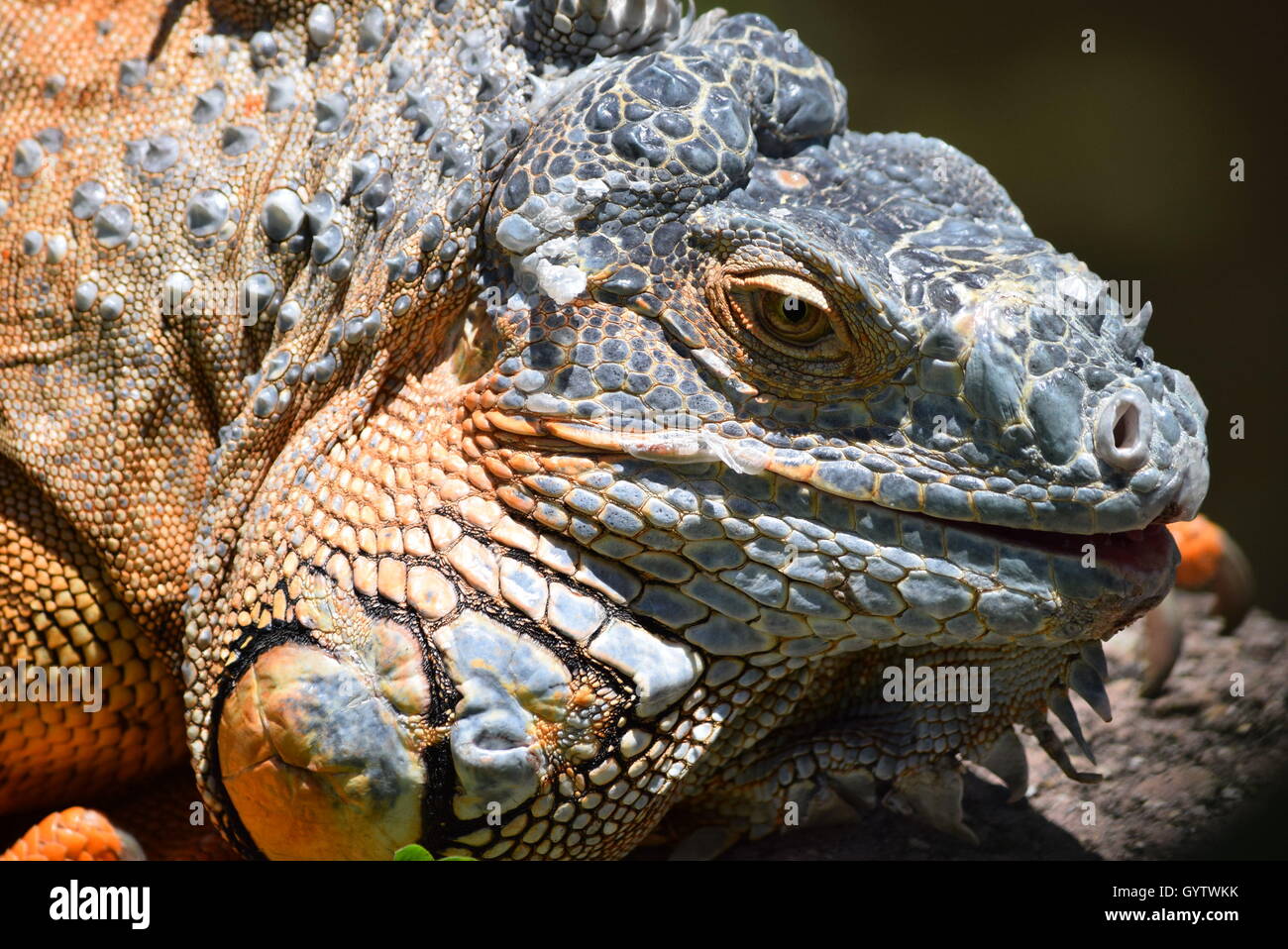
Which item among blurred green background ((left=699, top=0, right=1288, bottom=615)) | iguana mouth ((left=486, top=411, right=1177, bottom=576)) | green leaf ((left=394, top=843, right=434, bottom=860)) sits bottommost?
green leaf ((left=394, top=843, right=434, bottom=860))

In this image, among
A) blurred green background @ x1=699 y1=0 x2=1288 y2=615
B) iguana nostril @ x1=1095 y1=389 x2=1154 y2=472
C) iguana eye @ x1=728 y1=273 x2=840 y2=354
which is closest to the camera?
iguana nostril @ x1=1095 y1=389 x2=1154 y2=472

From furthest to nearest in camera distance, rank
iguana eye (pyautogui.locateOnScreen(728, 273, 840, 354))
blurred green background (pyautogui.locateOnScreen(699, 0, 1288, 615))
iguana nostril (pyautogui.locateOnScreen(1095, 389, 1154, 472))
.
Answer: blurred green background (pyautogui.locateOnScreen(699, 0, 1288, 615)) < iguana eye (pyautogui.locateOnScreen(728, 273, 840, 354)) < iguana nostril (pyautogui.locateOnScreen(1095, 389, 1154, 472))

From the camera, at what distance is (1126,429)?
3266 mm

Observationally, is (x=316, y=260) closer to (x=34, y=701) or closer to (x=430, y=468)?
(x=430, y=468)

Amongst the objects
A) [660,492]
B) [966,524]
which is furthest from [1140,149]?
[660,492]

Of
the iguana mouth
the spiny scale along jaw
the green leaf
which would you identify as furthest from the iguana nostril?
the green leaf

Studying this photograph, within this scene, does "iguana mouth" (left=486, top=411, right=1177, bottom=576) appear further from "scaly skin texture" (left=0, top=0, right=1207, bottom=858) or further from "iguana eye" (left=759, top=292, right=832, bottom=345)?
"iguana eye" (left=759, top=292, right=832, bottom=345)

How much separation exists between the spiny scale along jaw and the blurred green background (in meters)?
5.16

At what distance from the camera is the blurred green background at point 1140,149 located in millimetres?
7949

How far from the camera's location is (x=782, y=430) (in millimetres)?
3443

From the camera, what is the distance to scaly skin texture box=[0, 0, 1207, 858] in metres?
3.37
